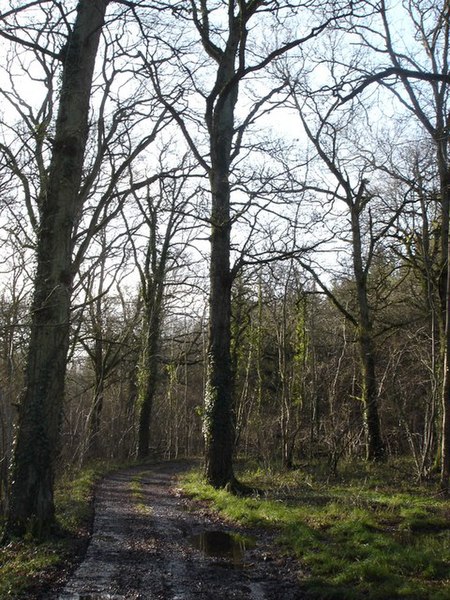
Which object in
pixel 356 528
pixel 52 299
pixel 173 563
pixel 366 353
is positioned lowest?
pixel 173 563

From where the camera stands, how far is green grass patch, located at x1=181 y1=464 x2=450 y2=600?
573 centimetres

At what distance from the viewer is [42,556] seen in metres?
6.79

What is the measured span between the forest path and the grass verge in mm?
220

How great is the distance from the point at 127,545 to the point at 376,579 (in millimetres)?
3540

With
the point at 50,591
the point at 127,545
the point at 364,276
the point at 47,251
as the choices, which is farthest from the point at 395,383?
the point at 50,591

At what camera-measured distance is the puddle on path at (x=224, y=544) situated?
23.7ft

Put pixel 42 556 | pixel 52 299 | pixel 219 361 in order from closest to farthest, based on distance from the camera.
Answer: pixel 42 556 < pixel 52 299 < pixel 219 361

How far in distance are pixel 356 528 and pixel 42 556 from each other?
406 cm

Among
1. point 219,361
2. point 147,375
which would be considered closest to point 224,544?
point 219,361

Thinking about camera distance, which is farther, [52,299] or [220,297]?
[220,297]

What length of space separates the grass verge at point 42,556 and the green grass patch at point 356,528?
253 cm

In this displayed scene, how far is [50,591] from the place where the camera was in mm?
5789

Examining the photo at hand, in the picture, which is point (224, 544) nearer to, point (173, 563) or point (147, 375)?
point (173, 563)

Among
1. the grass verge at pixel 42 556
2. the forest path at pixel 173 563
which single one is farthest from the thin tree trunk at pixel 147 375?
the grass verge at pixel 42 556
